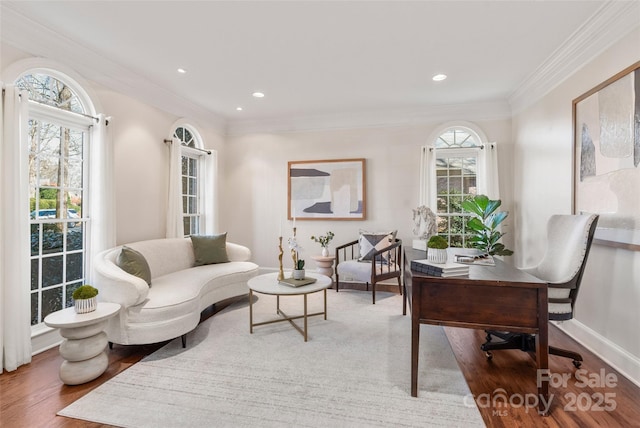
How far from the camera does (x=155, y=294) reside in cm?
275

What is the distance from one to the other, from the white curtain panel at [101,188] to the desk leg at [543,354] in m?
3.69

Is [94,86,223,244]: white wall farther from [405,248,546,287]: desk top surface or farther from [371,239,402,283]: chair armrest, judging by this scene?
[405,248,546,287]: desk top surface

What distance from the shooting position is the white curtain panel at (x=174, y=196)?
3982 mm

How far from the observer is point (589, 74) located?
8.89 feet

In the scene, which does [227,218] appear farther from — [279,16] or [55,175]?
[279,16]

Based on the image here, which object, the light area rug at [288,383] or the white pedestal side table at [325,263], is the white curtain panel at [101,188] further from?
the white pedestal side table at [325,263]

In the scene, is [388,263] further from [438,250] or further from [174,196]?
[174,196]

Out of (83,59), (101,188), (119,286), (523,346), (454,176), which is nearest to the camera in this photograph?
(523,346)

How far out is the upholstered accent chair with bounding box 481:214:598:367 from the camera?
7.03 ft

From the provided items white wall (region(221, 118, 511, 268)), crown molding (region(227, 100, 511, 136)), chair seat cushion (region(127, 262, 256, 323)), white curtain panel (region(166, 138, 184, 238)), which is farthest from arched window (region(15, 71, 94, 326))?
crown molding (region(227, 100, 511, 136))

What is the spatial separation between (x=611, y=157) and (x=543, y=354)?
1716 mm

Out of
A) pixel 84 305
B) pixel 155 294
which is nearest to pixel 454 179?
pixel 155 294

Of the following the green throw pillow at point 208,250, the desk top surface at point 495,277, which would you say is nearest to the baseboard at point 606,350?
the desk top surface at point 495,277

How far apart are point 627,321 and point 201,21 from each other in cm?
404
